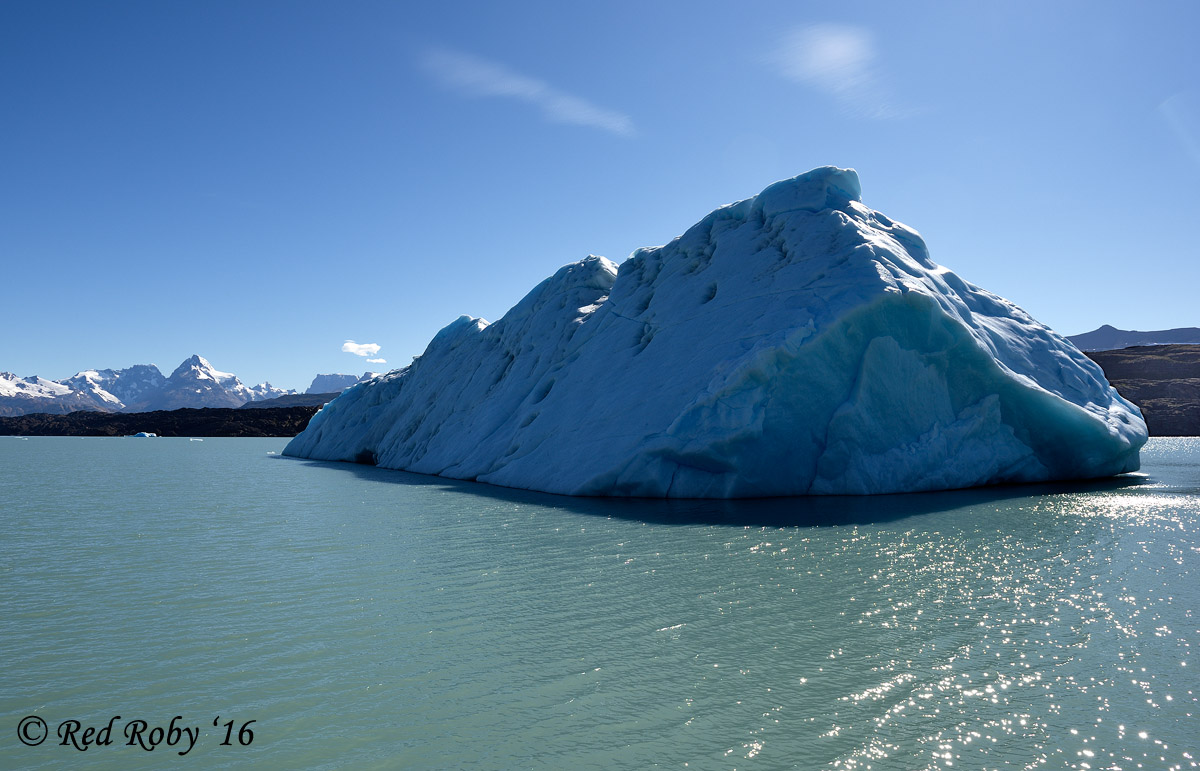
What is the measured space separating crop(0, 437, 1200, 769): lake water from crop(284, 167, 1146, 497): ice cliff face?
3432mm

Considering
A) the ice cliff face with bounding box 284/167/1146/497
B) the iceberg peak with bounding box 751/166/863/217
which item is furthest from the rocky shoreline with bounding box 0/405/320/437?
the iceberg peak with bounding box 751/166/863/217

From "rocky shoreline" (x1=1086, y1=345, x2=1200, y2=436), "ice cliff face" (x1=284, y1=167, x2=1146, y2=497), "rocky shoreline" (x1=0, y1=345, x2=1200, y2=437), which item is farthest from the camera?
"rocky shoreline" (x1=0, y1=345, x2=1200, y2=437)

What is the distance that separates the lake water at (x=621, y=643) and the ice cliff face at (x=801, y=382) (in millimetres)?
3432

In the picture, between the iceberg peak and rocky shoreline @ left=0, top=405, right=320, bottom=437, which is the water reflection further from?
rocky shoreline @ left=0, top=405, right=320, bottom=437

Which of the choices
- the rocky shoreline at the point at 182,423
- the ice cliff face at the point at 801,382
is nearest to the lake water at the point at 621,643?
the ice cliff face at the point at 801,382

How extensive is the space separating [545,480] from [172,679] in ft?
39.6

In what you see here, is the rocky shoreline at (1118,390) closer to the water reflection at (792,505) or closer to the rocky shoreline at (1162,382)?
the rocky shoreline at (1162,382)

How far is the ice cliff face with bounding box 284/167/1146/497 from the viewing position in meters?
14.5

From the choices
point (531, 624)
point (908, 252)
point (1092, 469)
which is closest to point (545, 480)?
point (531, 624)

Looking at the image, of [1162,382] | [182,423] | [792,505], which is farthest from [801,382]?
[182,423]

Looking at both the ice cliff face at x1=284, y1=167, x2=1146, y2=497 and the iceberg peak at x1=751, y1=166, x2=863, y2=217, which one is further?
the iceberg peak at x1=751, y1=166, x2=863, y2=217

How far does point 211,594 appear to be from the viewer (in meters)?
7.25

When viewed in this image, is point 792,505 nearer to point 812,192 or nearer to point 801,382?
point 801,382

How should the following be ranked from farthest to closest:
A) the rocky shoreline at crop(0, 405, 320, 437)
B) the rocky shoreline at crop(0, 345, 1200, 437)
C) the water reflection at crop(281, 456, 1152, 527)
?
the rocky shoreline at crop(0, 405, 320, 437)
the rocky shoreline at crop(0, 345, 1200, 437)
the water reflection at crop(281, 456, 1152, 527)
